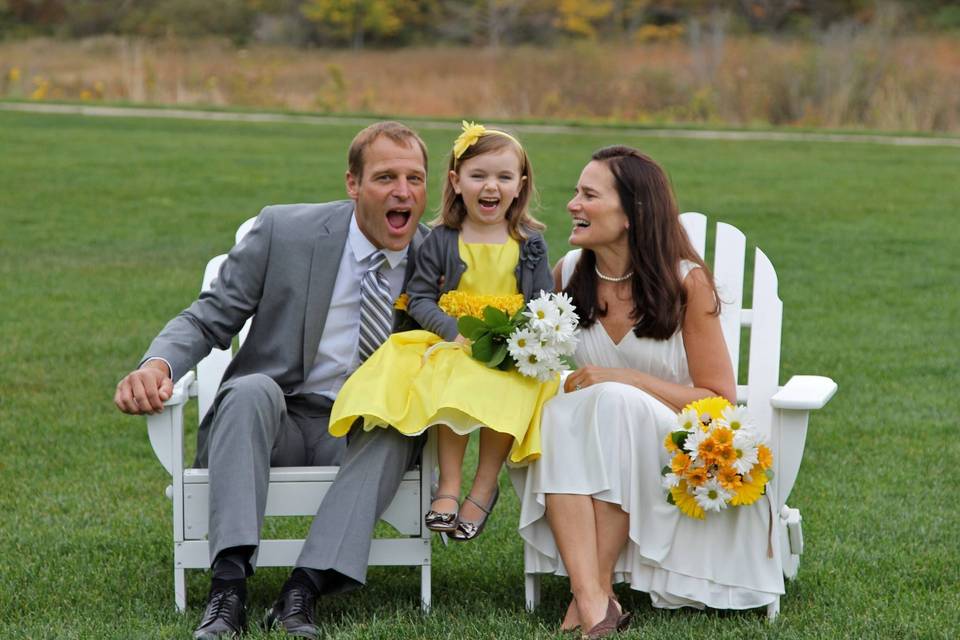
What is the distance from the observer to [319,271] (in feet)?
13.3

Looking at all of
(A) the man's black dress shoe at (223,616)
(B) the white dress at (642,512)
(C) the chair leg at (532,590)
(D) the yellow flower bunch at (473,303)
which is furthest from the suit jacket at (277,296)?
(C) the chair leg at (532,590)

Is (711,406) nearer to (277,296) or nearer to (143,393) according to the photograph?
(277,296)

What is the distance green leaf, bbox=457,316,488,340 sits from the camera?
12.1ft

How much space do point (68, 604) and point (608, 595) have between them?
1471 millimetres

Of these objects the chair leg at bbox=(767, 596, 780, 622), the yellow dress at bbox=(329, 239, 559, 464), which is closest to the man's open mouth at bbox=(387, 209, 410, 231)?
the yellow dress at bbox=(329, 239, 559, 464)

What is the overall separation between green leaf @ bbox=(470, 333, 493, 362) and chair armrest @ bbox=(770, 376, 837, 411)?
0.78 meters

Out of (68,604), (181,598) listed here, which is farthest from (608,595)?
(68,604)

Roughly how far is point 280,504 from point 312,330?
0.53 meters

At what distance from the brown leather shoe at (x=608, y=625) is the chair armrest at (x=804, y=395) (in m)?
0.70

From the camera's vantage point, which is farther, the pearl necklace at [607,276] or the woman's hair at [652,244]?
the pearl necklace at [607,276]

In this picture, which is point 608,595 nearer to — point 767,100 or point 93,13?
point 767,100

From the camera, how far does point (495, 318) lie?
368cm

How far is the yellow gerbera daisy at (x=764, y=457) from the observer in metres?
3.70

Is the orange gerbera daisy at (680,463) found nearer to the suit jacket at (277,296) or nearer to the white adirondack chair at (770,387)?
the white adirondack chair at (770,387)
